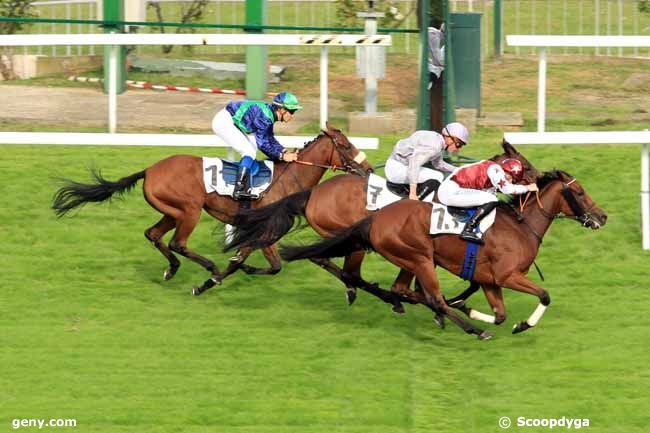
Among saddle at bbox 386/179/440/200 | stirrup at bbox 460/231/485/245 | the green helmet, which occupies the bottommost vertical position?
stirrup at bbox 460/231/485/245

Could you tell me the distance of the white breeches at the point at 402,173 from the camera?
9445 mm

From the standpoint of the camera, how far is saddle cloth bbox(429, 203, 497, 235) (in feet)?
29.3

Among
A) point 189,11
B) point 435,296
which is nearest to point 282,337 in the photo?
point 435,296

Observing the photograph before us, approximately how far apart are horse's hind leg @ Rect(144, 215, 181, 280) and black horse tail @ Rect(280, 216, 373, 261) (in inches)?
51.0

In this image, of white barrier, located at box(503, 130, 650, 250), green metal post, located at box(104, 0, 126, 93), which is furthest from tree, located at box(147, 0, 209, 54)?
white barrier, located at box(503, 130, 650, 250)

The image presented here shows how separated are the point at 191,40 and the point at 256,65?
2.19 metres

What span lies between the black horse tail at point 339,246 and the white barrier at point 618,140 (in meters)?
2.17

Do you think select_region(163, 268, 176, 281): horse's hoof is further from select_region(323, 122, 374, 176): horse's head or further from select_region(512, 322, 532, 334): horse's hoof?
select_region(512, 322, 532, 334): horse's hoof

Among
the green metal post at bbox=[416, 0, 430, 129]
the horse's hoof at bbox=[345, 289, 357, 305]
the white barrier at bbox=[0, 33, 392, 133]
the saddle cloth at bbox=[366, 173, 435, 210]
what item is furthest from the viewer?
the green metal post at bbox=[416, 0, 430, 129]

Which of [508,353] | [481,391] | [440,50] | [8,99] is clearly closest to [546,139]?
[440,50]

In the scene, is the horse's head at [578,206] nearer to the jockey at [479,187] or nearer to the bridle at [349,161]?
the jockey at [479,187]

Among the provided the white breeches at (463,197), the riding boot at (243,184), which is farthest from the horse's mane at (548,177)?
the riding boot at (243,184)

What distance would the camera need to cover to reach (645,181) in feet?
35.7

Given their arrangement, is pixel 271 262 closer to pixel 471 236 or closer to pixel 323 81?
pixel 471 236
